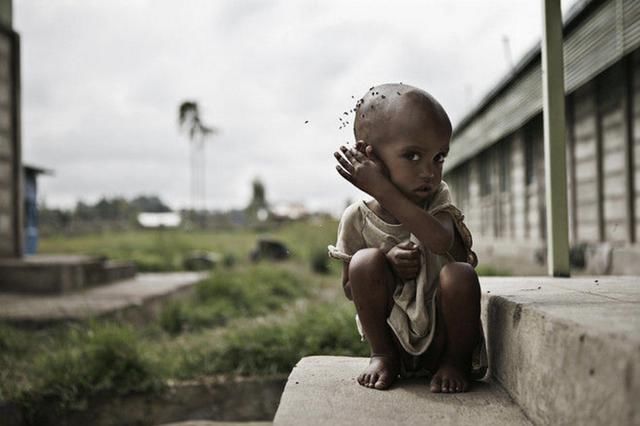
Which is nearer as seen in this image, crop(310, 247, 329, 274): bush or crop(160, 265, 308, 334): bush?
crop(160, 265, 308, 334): bush

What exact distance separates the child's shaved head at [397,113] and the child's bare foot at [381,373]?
69 cm

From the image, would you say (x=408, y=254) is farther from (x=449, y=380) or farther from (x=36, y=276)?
(x=36, y=276)

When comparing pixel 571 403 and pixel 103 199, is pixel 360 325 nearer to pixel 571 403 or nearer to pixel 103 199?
pixel 571 403

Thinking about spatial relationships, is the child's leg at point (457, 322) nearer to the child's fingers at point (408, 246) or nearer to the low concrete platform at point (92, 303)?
the child's fingers at point (408, 246)

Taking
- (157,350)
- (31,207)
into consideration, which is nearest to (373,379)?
(157,350)

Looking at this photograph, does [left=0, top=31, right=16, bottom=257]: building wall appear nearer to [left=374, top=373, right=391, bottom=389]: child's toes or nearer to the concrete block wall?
the concrete block wall

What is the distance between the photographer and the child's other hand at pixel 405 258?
1763 millimetres

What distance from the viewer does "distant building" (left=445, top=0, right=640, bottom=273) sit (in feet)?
19.3

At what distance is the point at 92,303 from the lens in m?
5.33

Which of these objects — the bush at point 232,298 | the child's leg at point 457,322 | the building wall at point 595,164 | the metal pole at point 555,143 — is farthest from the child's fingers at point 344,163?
the building wall at point 595,164

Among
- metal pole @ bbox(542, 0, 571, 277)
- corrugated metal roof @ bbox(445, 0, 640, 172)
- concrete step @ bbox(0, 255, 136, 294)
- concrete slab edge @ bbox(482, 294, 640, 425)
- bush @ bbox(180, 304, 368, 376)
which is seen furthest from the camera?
concrete step @ bbox(0, 255, 136, 294)

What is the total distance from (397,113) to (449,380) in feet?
2.74

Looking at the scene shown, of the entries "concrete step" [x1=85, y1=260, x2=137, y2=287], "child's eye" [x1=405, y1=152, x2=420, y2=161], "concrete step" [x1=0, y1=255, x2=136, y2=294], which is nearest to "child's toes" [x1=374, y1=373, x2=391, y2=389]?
"child's eye" [x1=405, y1=152, x2=420, y2=161]

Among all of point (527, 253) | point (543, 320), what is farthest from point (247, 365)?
point (527, 253)
